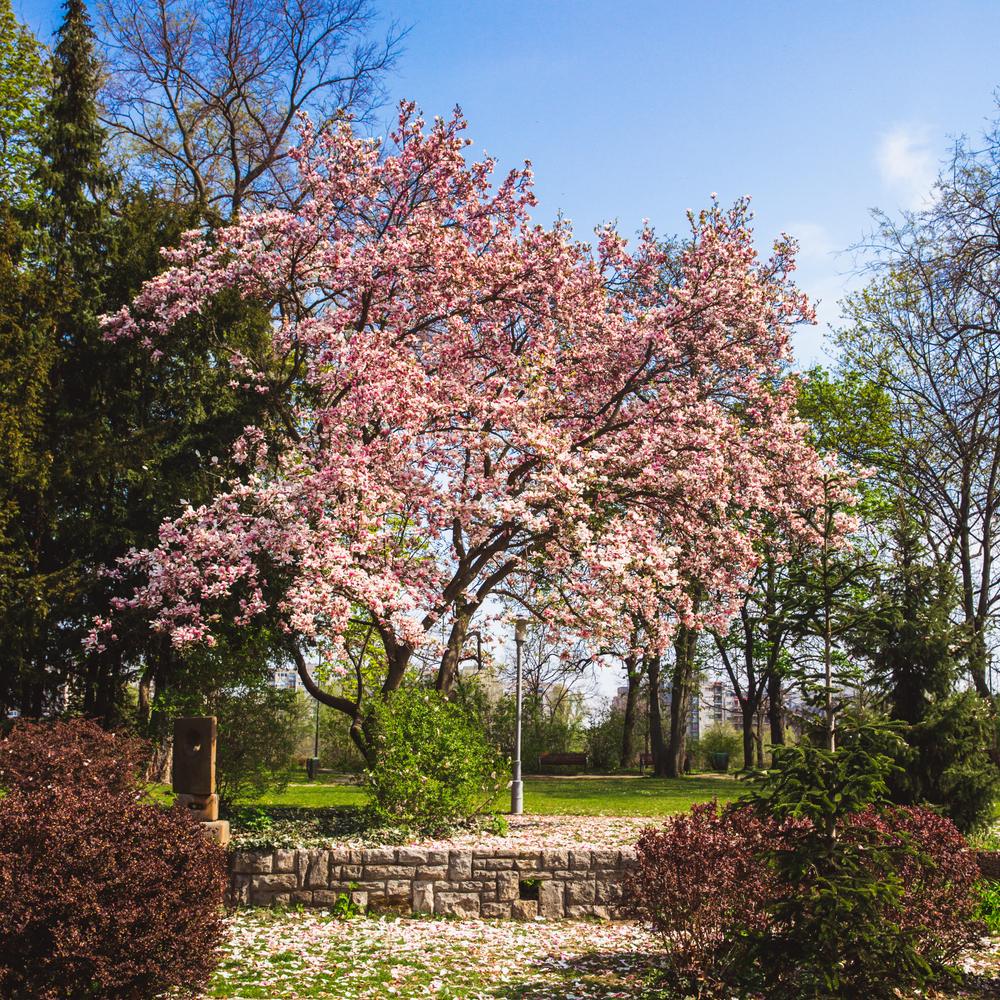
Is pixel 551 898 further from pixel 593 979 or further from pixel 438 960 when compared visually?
pixel 593 979

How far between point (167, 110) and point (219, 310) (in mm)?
9421

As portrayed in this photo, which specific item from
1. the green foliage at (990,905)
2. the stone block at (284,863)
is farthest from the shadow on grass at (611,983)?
the stone block at (284,863)

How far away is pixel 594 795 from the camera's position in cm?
1873

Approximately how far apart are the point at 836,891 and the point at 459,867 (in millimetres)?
4852

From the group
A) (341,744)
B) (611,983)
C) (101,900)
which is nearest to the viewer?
(101,900)

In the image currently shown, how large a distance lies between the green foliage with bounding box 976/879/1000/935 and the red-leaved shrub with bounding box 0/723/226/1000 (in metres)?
6.33

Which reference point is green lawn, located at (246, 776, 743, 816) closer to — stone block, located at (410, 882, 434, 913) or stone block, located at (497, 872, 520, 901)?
stone block, located at (410, 882, 434, 913)

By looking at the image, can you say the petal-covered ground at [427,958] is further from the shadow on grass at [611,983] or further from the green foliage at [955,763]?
the green foliage at [955,763]

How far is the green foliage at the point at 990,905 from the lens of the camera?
27.3 ft

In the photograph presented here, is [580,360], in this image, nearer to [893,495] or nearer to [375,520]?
[375,520]

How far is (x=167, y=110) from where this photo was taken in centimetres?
2170

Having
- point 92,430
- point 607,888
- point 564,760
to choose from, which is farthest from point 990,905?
point 564,760

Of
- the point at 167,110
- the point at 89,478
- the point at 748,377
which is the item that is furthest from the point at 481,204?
the point at 167,110

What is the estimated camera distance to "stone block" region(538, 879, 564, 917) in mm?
9430
